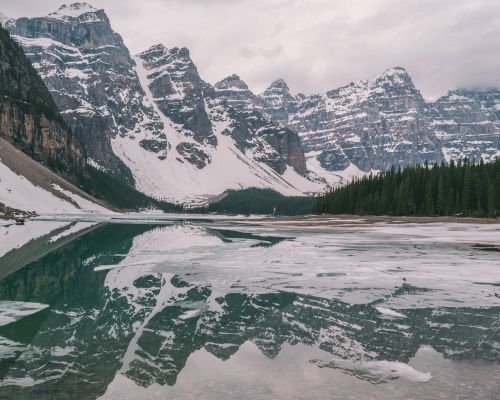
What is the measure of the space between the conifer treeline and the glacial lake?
248 ft

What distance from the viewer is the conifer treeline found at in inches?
Result: 3866

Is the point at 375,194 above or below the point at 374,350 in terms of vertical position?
above

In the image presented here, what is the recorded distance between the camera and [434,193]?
354 ft

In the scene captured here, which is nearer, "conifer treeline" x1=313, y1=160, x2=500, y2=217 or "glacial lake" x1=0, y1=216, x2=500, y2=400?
"glacial lake" x1=0, y1=216, x2=500, y2=400

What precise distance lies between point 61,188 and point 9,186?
3746 centimetres

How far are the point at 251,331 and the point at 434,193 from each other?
101 m

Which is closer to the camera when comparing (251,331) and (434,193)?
(251,331)

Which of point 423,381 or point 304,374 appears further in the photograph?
point 304,374

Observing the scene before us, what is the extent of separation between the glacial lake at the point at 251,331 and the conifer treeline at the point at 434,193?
248 feet

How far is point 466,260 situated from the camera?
31781 mm

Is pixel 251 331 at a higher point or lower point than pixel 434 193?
lower

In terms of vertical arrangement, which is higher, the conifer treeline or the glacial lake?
the conifer treeline

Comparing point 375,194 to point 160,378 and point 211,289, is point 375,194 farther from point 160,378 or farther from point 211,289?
point 160,378

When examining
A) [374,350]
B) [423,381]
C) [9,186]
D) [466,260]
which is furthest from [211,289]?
[9,186]
